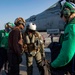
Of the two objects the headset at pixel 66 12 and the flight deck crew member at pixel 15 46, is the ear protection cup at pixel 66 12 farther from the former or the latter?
the flight deck crew member at pixel 15 46

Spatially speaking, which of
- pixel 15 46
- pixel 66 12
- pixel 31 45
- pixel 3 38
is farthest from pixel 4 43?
pixel 66 12

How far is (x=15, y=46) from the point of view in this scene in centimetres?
523

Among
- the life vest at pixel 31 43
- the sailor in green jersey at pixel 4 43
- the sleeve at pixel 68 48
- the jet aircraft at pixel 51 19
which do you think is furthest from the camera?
the jet aircraft at pixel 51 19

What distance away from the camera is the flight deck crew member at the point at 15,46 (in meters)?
5.24

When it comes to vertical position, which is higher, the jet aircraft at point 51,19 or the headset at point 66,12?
the headset at point 66,12

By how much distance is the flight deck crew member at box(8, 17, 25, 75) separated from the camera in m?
5.24

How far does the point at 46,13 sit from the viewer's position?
44.0 feet

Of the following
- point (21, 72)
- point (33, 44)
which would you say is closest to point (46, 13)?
point (21, 72)

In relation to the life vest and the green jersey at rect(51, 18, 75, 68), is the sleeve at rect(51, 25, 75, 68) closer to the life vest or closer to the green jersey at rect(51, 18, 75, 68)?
the green jersey at rect(51, 18, 75, 68)

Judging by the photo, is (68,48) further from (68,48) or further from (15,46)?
(15,46)

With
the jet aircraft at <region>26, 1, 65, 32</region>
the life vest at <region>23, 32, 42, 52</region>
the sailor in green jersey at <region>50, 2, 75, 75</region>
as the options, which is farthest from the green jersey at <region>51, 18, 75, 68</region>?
the jet aircraft at <region>26, 1, 65, 32</region>

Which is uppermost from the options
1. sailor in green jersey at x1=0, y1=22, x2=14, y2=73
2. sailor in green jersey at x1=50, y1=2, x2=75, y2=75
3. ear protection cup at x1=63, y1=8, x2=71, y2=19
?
ear protection cup at x1=63, y1=8, x2=71, y2=19

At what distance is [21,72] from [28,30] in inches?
69.2

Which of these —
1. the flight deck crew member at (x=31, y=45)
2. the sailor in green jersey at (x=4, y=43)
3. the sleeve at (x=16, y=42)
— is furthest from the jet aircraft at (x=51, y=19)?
the sleeve at (x=16, y=42)
